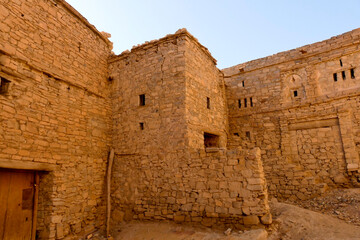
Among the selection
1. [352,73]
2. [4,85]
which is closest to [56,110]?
[4,85]

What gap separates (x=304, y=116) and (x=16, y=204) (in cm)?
1018

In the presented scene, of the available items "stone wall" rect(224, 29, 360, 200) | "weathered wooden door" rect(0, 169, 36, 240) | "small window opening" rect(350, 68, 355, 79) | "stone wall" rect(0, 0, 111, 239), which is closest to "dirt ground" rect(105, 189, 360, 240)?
"stone wall" rect(224, 29, 360, 200)

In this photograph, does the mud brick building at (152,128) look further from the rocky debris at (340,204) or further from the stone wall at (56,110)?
the rocky debris at (340,204)

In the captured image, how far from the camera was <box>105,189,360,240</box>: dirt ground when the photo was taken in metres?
5.79

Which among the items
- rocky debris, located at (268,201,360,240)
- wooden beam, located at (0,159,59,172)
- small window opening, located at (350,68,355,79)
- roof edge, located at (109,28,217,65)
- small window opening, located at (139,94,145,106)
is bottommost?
rocky debris, located at (268,201,360,240)

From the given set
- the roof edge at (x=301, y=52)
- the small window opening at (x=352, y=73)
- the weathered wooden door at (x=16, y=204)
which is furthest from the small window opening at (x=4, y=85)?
the small window opening at (x=352, y=73)

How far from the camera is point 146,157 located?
7730 millimetres

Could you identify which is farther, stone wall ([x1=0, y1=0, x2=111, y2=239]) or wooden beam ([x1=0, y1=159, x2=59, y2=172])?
stone wall ([x1=0, y1=0, x2=111, y2=239])

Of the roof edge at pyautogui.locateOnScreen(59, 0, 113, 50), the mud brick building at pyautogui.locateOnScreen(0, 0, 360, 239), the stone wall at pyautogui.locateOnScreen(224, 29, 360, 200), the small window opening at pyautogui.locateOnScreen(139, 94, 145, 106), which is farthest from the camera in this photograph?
the stone wall at pyautogui.locateOnScreen(224, 29, 360, 200)

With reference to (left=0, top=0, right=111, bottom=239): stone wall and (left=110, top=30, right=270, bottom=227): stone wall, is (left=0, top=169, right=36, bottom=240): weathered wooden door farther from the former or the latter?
(left=110, top=30, right=270, bottom=227): stone wall

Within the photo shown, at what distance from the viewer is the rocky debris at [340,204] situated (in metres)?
6.74

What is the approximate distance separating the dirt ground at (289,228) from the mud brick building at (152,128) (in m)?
0.31

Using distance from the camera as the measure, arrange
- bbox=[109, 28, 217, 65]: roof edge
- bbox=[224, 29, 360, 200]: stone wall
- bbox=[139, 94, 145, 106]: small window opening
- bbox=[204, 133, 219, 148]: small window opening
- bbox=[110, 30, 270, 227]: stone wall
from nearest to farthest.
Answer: bbox=[110, 30, 270, 227]: stone wall
bbox=[109, 28, 217, 65]: roof edge
bbox=[139, 94, 145, 106]: small window opening
bbox=[224, 29, 360, 200]: stone wall
bbox=[204, 133, 219, 148]: small window opening

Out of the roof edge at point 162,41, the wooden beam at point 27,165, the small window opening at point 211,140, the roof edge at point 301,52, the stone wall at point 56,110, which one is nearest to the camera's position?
the wooden beam at point 27,165
